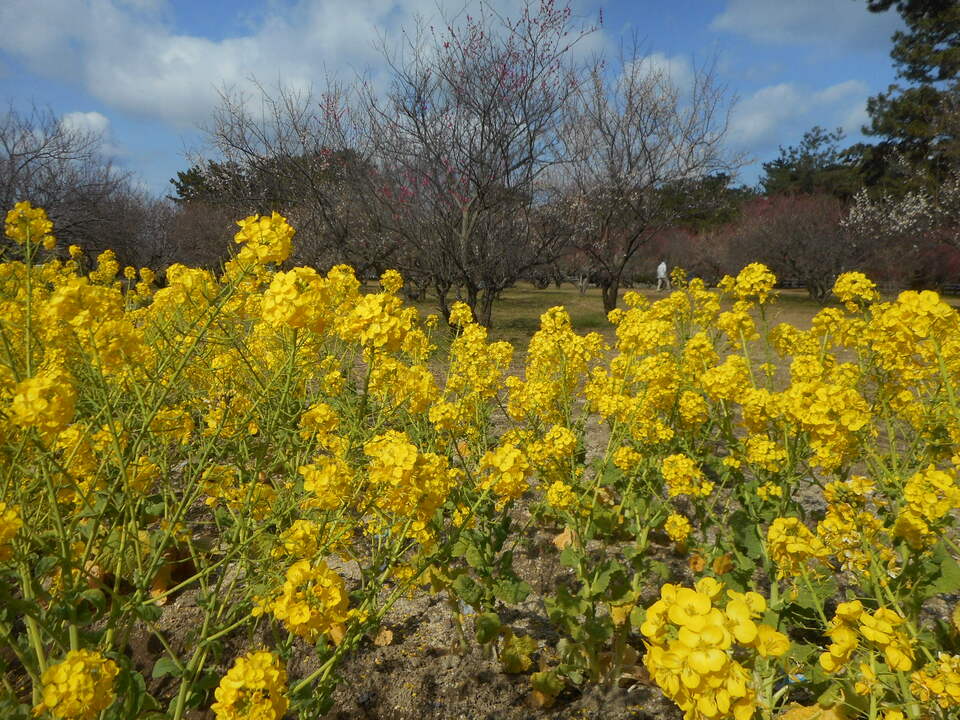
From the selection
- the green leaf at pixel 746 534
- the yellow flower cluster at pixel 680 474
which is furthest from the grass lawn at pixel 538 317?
the yellow flower cluster at pixel 680 474

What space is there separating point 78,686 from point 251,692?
12.9 inches

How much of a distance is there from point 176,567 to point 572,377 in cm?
238

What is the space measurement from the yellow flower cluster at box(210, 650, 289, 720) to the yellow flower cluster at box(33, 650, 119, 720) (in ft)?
0.70

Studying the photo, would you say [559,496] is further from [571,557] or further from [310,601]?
[310,601]

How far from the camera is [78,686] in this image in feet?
3.34

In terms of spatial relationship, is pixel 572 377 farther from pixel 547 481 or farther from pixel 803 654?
pixel 803 654

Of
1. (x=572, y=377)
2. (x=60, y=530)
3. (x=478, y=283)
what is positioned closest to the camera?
(x=60, y=530)

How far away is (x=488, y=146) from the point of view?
364 inches

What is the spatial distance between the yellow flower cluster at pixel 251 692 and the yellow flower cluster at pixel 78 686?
0.21 meters

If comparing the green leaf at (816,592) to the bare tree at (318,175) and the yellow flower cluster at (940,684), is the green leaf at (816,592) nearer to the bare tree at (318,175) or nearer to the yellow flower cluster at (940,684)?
the yellow flower cluster at (940,684)

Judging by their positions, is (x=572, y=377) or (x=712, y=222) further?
(x=712, y=222)

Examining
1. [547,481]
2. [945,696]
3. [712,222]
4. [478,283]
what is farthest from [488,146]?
[712,222]

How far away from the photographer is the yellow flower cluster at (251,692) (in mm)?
1147

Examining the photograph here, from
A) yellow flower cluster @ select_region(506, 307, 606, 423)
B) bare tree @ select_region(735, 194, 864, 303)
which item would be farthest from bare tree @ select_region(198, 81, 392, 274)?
bare tree @ select_region(735, 194, 864, 303)
